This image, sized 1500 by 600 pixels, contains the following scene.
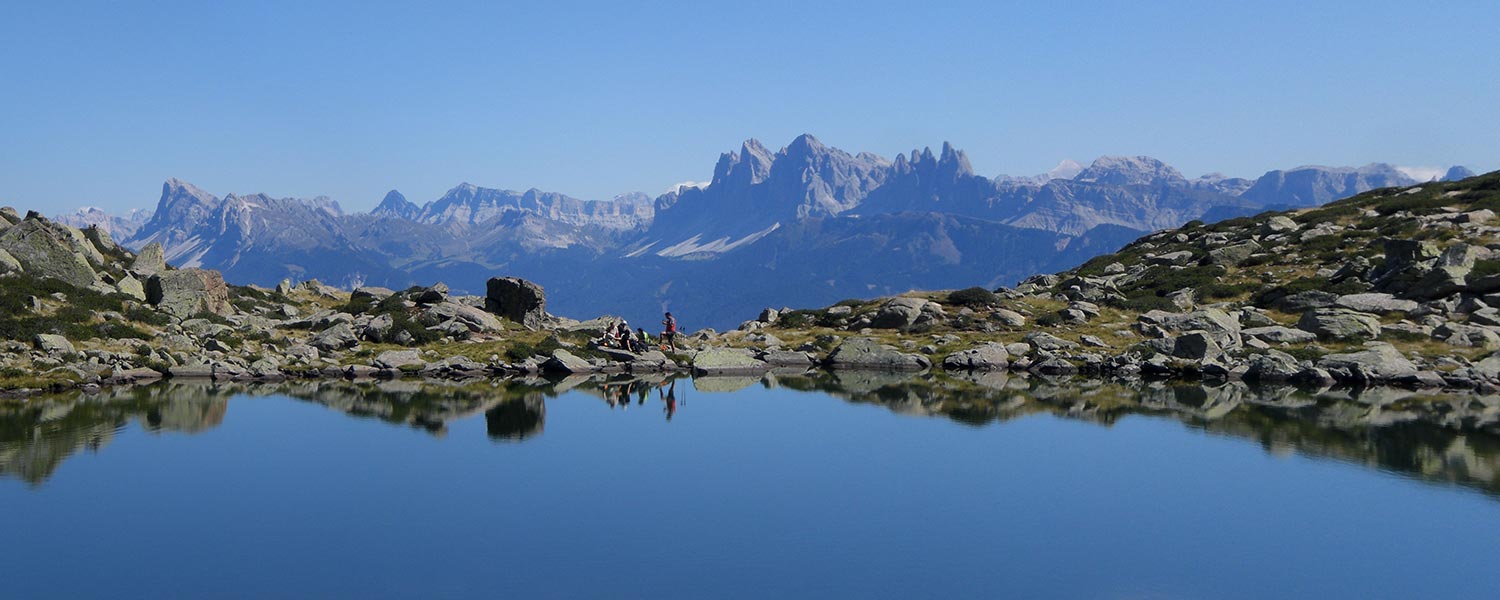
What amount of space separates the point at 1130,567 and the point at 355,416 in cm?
3875

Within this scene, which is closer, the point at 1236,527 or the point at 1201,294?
the point at 1236,527

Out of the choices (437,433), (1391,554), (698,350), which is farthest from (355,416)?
(1391,554)

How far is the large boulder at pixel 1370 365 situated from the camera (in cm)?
5834

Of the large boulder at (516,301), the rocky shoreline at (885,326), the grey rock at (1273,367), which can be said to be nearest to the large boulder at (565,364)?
the rocky shoreline at (885,326)

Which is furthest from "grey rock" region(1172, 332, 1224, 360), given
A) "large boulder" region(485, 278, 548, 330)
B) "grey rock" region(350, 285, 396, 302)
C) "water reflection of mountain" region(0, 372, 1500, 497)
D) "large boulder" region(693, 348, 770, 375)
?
"grey rock" region(350, 285, 396, 302)

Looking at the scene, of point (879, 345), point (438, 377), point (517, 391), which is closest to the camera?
point (517, 391)

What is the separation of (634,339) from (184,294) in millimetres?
31807

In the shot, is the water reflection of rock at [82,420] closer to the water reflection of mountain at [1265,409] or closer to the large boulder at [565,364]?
the large boulder at [565,364]

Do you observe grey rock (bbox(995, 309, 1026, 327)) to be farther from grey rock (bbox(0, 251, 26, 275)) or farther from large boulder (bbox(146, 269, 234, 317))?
grey rock (bbox(0, 251, 26, 275))

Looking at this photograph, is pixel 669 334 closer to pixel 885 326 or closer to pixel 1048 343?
pixel 885 326

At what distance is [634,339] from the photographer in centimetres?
7462

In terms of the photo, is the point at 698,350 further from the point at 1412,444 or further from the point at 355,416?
the point at 1412,444

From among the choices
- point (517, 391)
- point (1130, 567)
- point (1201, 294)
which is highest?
point (1201, 294)

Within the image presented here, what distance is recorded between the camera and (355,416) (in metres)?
50.2
